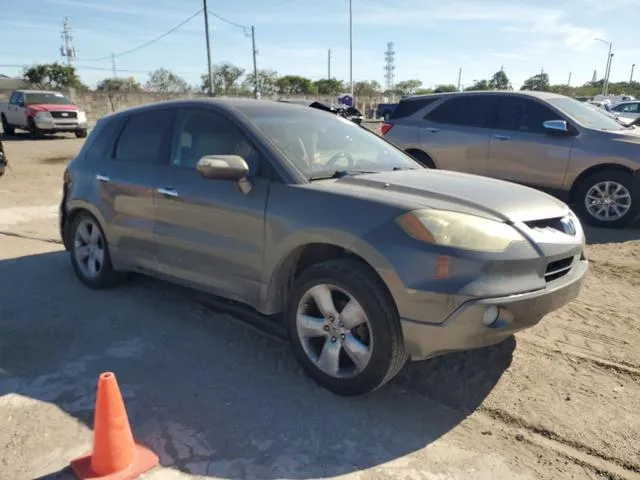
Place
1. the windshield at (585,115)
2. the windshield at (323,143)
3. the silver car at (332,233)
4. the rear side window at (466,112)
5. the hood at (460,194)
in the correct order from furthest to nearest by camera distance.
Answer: the rear side window at (466,112) → the windshield at (585,115) → the windshield at (323,143) → the hood at (460,194) → the silver car at (332,233)

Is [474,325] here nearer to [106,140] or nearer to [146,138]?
[146,138]

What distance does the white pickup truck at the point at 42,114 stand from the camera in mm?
21594

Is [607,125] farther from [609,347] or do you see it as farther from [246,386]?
[246,386]

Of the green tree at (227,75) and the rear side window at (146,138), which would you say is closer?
the rear side window at (146,138)

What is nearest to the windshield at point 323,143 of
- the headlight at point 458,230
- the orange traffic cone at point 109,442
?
the headlight at point 458,230

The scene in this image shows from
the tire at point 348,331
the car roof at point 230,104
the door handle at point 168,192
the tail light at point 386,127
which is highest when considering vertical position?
the car roof at point 230,104

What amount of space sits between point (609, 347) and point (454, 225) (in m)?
1.82

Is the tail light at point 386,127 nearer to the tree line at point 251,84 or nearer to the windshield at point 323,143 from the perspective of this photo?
the windshield at point 323,143

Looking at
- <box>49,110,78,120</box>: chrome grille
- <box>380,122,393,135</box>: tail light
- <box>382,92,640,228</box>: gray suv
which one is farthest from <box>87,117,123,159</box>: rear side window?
<box>49,110,78,120</box>: chrome grille

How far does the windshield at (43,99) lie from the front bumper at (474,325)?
77.0 feet

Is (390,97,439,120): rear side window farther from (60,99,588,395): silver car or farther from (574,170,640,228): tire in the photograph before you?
(60,99,588,395): silver car

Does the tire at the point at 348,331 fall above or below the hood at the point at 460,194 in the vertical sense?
below

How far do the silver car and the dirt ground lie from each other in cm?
34

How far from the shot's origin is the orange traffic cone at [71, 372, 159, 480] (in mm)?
2486
